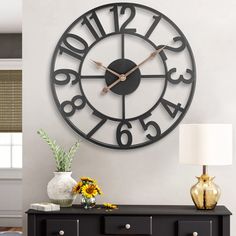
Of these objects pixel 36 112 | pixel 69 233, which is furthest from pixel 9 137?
pixel 69 233

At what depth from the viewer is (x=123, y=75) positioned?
3768 mm

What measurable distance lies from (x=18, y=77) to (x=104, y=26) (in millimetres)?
3755

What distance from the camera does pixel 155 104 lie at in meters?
3.77

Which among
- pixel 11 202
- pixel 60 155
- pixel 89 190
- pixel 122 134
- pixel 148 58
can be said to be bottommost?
pixel 11 202

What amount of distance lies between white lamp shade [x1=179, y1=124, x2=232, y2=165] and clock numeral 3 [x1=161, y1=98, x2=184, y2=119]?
0.40 metres

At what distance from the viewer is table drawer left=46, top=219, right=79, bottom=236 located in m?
3.33

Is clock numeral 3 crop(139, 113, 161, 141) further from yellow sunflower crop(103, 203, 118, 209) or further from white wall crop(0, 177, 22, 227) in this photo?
white wall crop(0, 177, 22, 227)

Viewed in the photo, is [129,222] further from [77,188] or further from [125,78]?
[125,78]

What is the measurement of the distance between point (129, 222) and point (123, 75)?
100cm

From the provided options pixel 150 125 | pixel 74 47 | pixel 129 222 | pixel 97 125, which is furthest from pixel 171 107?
pixel 129 222

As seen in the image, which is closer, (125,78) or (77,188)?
(77,188)

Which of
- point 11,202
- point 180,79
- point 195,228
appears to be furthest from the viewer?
point 11,202

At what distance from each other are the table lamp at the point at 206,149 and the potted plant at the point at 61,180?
728 mm

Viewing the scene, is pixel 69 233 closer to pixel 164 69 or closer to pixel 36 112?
pixel 36 112
